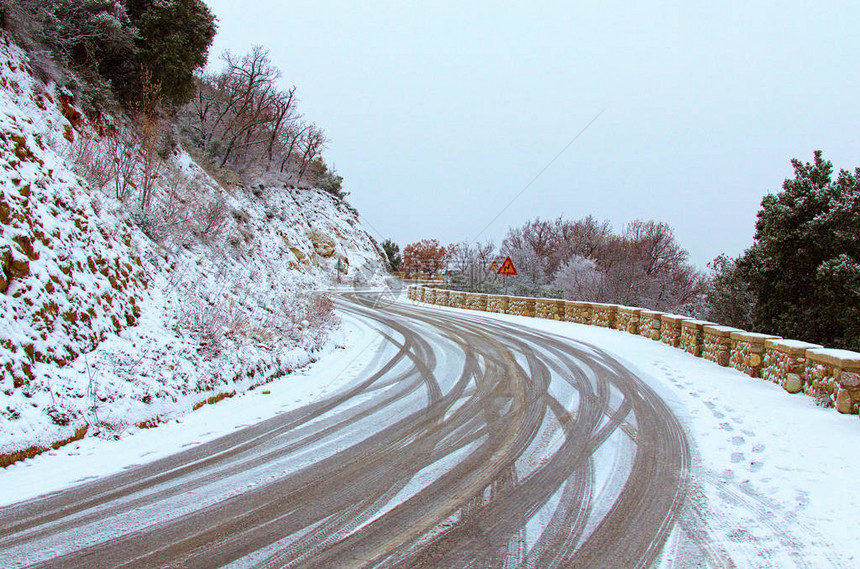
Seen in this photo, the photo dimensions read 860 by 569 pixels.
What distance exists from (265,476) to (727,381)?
25.9ft

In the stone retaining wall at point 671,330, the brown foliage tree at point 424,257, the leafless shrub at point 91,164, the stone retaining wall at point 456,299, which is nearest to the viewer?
the leafless shrub at point 91,164

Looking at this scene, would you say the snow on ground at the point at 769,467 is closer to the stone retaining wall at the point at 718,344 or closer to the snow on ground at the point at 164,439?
the stone retaining wall at the point at 718,344

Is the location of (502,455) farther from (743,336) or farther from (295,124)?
(295,124)

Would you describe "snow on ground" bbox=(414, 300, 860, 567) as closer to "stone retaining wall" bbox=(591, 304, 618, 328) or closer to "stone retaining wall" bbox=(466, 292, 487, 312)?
"stone retaining wall" bbox=(591, 304, 618, 328)

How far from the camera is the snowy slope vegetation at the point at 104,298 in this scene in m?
5.35

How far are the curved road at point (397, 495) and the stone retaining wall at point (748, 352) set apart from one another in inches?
121

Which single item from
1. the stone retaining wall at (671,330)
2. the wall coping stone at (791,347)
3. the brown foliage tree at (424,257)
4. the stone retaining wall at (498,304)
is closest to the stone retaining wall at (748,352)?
the wall coping stone at (791,347)

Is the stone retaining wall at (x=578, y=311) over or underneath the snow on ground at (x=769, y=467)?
over

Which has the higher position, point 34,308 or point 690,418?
point 34,308

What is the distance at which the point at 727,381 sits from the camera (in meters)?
8.10

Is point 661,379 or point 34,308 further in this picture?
point 661,379

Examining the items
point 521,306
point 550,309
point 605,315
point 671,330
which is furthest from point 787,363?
point 521,306

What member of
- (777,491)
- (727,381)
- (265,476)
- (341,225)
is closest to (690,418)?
(777,491)

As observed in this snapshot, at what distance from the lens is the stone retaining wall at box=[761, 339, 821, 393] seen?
7.22 m
